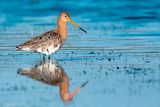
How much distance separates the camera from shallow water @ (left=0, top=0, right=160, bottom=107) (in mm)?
10297

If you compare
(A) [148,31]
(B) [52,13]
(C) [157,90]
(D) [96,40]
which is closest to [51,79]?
(C) [157,90]

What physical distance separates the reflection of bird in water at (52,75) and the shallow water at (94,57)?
11 cm

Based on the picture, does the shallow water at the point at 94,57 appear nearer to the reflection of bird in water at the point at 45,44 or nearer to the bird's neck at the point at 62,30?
the reflection of bird in water at the point at 45,44

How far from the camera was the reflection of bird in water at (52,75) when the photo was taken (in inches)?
418

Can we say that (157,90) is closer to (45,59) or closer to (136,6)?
(45,59)

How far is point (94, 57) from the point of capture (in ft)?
46.3

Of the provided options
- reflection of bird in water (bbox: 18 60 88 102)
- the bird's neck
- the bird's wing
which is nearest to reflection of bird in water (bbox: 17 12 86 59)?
the bird's wing

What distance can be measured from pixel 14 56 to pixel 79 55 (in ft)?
4.52

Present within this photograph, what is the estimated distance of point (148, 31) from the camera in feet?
60.5

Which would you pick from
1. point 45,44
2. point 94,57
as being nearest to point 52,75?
point 45,44

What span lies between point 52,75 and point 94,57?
7.34ft

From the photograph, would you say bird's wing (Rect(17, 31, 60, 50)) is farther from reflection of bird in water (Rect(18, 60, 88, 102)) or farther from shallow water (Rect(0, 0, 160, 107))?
reflection of bird in water (Rect(18, 60, 88, 102))

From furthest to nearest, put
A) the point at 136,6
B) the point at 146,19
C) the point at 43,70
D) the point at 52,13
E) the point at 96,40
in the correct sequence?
1. the point at 136,6
2. the point at 52,13
3. the point at 146,19
4. the point at 96,40
5. the point at 43,70

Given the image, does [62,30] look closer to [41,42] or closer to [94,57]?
[41,42]
